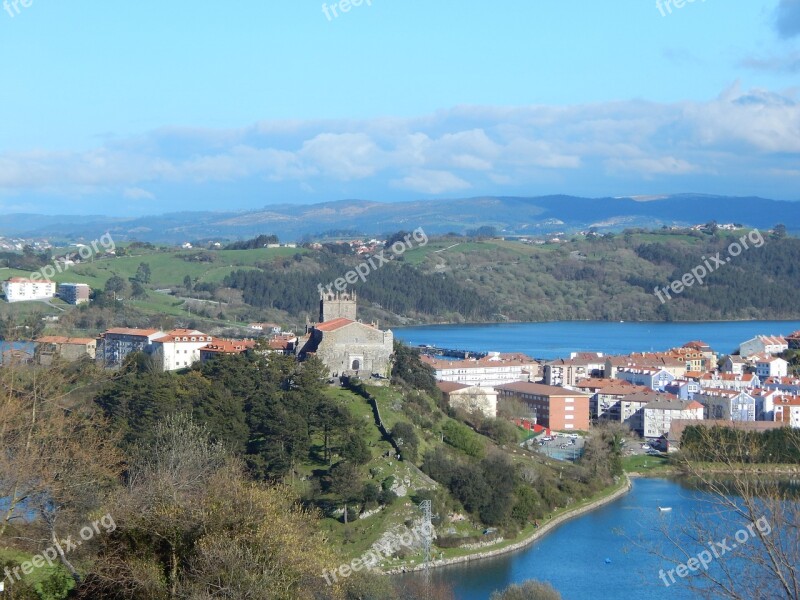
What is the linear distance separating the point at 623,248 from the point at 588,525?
61.1 metres

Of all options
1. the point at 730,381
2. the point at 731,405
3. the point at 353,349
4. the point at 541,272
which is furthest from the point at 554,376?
the point at 541,272

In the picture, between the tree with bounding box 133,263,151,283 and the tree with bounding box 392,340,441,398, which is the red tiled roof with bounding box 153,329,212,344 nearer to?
the tree with bounding box 392,340,441,398

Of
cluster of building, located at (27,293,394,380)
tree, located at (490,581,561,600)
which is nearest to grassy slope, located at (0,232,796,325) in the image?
cluster of building, located at (27,293,394,380)

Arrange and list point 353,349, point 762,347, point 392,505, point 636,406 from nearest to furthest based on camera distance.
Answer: point 392,505
point 353,349
point 636,406
point 762,347

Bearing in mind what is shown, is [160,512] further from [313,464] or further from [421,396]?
[421,396]

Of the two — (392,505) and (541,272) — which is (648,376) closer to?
(392,505)

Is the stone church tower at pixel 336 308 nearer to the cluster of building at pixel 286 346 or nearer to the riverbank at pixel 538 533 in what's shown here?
the cluster of building at pixel 286 346

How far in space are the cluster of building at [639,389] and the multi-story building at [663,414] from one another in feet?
0.07

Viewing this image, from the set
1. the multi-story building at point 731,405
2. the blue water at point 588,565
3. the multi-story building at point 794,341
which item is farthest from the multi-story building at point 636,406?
the multi-story building at point 794,341

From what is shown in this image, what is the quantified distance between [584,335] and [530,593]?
40.4 metres

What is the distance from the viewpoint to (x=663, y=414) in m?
25.0

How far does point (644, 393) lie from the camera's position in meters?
26.6

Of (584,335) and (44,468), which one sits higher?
(44,468)

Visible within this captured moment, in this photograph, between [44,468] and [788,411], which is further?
[788,411]
